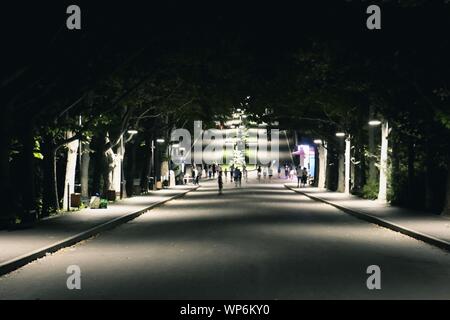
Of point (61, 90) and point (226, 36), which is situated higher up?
point (226, 36)

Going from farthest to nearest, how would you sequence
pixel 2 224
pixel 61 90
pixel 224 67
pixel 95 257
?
pixel 224 67 → pixel 61 90 → pixel 2 224 → pixel 95 257

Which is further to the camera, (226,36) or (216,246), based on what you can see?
(226,36)

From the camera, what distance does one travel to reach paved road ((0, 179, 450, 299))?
34.8 feet

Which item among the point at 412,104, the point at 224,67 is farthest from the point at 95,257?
the point at 224,67

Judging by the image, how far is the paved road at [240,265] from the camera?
34.8 ft

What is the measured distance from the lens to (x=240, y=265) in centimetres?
1346

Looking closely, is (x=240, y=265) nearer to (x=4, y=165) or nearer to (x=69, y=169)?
(x=4, y=165)

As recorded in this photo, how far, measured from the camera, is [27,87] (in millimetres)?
22609

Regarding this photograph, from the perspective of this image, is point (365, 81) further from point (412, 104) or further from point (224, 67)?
point (224, 67)

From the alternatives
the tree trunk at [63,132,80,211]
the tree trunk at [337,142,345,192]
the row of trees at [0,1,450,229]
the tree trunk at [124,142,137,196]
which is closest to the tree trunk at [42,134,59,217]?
the row of trees at [0,1,450,229]

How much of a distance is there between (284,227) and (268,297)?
12.4 m

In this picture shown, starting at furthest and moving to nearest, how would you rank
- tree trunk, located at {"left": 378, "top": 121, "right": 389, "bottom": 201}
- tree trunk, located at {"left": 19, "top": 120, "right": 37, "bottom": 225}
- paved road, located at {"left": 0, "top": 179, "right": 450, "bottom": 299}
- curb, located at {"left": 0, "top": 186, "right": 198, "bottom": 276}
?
1. tree trunk, located at {"left": 378, "top": 121, "right": 389, "bottom": 201}
2. tree trunk, located at {"left": 19, "top": 120, "right": 37, "bottom": 225}
3. curb, located at {"left": 0, "top": 186, "right": 198, "bottom": 276}
4. paved road, located at {"left": 0, "top": 179, "right": 450, "bottom": 299}

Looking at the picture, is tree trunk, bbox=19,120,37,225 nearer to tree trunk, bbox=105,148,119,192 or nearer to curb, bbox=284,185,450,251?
curb, bbox=284,185,450,251

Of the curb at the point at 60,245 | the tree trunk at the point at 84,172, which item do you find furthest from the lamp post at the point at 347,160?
the curb at the point at 60,245
